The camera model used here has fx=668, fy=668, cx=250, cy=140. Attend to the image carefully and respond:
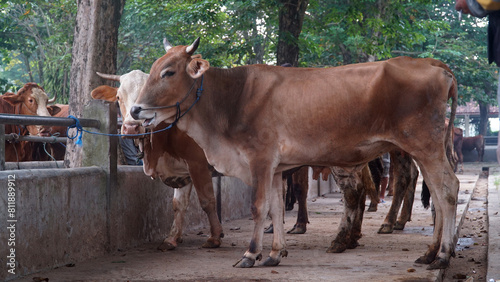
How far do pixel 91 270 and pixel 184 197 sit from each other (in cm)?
209

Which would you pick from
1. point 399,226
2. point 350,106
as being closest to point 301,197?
point 399,226

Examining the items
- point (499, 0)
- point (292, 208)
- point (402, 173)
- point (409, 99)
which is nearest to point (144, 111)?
point (409, 99)

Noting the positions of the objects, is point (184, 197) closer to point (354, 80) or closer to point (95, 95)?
point (95, 95)

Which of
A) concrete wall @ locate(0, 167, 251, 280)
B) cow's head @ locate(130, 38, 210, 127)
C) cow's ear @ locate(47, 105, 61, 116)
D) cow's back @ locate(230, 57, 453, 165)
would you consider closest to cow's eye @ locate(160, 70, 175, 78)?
cow's head @ locate(130, 38, 210, 127)

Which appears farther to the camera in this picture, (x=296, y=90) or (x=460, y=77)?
(x=460, y=77)

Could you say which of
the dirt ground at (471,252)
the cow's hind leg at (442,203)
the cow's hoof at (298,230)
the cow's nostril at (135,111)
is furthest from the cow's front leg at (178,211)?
the dirt ground at (471,252)

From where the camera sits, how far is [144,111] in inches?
244

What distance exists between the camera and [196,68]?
634cm

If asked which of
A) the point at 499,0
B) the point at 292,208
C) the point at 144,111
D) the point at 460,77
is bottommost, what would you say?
the point at 292,208

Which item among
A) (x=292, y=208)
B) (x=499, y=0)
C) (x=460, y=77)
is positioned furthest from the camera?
(x=460, y=77)

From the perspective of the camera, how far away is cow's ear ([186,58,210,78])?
627 cm

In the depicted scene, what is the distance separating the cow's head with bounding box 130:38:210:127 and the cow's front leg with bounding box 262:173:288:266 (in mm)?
1234

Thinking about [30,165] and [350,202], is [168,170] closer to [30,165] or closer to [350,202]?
[350,202]

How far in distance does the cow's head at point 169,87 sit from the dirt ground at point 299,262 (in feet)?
4.59
